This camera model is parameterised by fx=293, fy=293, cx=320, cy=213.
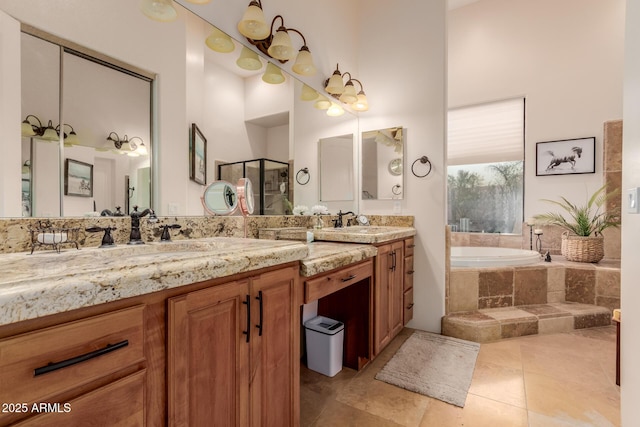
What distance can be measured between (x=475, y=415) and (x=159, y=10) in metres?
2.56

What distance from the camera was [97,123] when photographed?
3.96ft

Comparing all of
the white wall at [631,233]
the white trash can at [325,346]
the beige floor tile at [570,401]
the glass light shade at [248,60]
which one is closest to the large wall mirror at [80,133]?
the glass light shade at [248,60]

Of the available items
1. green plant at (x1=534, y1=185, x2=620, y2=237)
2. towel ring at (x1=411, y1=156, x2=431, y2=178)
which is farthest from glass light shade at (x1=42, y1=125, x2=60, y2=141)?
green plant at (x1=534, y1=185, x2=620, y2=237)

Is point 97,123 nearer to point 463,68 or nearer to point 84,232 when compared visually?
point 84,232

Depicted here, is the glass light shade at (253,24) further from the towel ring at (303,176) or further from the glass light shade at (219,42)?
Answer: the towel ring at (303,176)

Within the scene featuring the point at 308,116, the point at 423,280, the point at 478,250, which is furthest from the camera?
the point at 478,250

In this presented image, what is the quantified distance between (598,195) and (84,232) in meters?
4.60

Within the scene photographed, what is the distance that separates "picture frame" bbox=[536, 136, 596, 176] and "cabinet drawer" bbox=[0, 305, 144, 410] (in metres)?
4.34

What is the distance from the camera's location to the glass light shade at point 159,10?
1327mm

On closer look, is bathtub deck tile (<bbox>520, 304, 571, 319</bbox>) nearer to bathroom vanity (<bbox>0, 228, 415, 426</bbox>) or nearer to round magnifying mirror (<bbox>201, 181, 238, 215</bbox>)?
bathroom vanity (<bbox>0, 228, 415, 426</bbox>)

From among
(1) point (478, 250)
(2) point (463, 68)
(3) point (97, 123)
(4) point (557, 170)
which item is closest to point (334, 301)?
(3) point (97, 123)

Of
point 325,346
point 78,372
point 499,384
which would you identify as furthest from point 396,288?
point 78,372

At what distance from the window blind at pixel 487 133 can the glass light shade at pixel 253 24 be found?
10.5 ft

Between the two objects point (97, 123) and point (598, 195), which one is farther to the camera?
point (598, 195)
